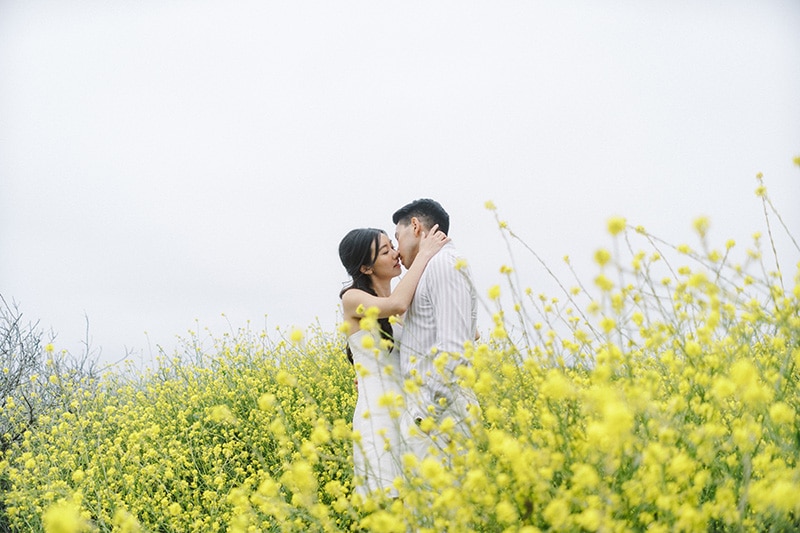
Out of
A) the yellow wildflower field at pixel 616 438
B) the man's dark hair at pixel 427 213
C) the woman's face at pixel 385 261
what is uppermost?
the man's dark hair at pixel 427 213

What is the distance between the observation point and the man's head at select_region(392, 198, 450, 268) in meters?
3.12

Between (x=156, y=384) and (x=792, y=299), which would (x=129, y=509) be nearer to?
(x=156, y=384)

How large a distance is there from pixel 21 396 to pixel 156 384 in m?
1.10

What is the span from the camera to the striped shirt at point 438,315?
103 inches

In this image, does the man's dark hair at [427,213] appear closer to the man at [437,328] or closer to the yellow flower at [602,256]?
the man at [437,328]

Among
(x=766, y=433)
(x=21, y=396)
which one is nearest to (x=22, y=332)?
(x=21, y=396)

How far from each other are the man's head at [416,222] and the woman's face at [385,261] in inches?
3.0

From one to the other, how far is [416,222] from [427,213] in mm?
79

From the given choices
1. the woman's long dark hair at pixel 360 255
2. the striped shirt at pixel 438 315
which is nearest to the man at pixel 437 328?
the striped shirt at pixel 438 315

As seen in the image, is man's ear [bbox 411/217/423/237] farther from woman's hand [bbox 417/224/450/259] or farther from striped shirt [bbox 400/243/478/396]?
striped shirt [bbox 400/243/478/396]

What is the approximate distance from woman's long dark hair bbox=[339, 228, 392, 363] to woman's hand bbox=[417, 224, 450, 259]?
0.26 metres

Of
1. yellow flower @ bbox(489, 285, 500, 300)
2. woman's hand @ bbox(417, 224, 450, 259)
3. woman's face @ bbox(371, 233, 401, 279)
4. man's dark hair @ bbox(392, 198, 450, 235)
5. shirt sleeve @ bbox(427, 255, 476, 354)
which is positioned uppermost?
man's dark hair @ bbox(392, 198, 450, 235)

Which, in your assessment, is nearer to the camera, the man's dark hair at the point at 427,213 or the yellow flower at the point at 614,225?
the yellow flower at the point at 614,225

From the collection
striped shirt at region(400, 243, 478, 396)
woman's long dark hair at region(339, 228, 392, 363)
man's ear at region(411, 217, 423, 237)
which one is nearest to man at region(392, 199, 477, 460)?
striped shirt at region(400, 243, 478, 396)
